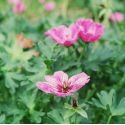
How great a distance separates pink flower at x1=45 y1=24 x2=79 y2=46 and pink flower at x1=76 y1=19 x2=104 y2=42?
0.02 meters

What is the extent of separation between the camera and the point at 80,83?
1584 millimetres

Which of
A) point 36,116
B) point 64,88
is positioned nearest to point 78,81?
point 64,88

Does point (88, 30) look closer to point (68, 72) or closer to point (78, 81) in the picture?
point (68, 72)

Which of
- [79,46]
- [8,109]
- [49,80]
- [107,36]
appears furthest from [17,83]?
[107,36]

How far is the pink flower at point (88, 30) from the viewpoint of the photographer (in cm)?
188

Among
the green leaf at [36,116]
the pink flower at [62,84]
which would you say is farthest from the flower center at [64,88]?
the green leaf at [36,116]

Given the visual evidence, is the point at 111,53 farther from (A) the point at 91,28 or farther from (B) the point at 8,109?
(B) the point at 8,109

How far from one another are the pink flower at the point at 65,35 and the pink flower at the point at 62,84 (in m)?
0.23

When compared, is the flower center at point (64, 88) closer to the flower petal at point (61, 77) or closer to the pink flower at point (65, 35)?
the flower petal at point (61, 77)

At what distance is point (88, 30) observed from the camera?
1.89 m

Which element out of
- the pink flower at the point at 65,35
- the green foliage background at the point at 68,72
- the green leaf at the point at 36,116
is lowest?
the green leaf at the point at 36,116

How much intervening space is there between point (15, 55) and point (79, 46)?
274 millimetres

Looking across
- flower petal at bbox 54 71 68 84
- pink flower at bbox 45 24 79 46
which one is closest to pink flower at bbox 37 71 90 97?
flower petal at bbox 54 71 68 84

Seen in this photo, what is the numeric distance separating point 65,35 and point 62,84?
319mm
